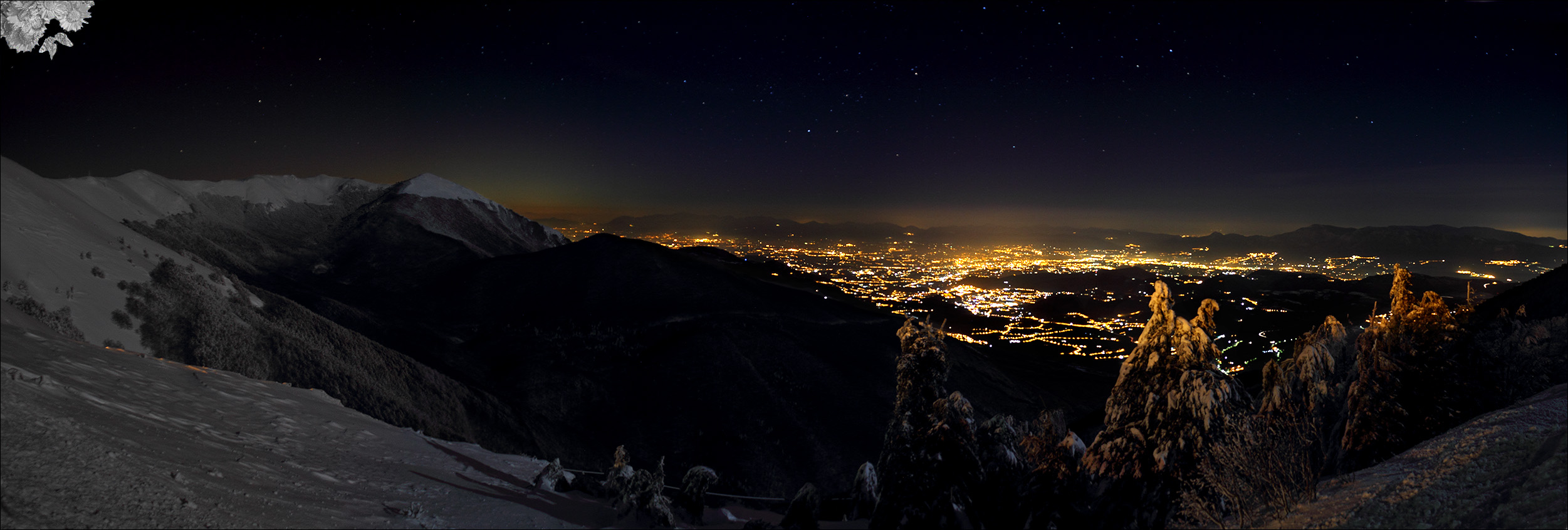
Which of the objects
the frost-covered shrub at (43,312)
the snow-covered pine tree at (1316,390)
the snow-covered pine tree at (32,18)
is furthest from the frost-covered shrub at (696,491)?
the frost-covered shrub at (43,312)

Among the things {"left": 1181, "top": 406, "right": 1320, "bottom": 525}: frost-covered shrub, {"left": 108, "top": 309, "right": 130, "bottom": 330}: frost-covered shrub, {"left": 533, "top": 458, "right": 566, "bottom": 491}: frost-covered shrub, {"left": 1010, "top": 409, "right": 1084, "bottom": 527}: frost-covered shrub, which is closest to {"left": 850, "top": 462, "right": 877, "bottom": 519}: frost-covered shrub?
{"left": 1010, "top": 409, "right": 1084, "bottom": 527}: frost-covered shrub

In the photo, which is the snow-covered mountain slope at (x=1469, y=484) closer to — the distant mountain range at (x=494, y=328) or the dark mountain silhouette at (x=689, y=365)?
the distant mountain range at (x=494, y=328)

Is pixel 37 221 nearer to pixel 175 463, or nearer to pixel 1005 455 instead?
pixel 175 463

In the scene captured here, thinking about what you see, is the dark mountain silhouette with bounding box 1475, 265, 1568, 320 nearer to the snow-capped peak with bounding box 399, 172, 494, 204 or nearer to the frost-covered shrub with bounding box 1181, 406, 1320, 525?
the frost-covered shrub with bounding box 1181, 406, 1320, 525

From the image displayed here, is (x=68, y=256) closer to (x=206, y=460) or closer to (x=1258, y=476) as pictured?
(x=206, y=460)

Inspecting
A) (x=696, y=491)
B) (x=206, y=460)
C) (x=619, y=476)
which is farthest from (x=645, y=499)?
(x=206, y=460)

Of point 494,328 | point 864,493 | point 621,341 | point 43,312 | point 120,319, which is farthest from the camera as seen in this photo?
point 494,328
